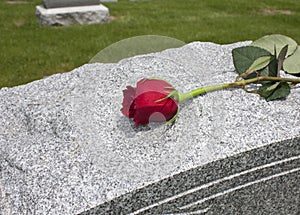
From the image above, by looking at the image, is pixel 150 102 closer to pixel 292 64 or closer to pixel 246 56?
pixel 246 56

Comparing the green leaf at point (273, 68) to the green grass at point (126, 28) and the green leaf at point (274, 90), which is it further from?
the green grass at point (126, 28)

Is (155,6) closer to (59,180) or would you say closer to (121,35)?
(121,35)

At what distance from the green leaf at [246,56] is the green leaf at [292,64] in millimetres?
187

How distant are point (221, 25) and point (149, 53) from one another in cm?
411

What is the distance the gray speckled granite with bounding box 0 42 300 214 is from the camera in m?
1.40

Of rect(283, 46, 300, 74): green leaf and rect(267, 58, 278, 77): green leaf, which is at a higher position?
rect(267, 58, 278, 77): green leaf

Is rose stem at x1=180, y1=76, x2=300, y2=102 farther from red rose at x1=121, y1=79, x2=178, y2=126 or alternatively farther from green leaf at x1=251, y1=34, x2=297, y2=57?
green leaf at x1=251, y1=34, x2=297, y2=57

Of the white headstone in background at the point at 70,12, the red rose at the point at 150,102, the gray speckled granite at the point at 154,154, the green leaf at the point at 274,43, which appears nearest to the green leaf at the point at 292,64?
the green leaf at the point at 274,43

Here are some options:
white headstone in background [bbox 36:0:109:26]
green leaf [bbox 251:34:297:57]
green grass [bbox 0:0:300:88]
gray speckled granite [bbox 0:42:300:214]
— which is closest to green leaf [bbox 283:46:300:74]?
green leaf [bbox 251:34:297:57]

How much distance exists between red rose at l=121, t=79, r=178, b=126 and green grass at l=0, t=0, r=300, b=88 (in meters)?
2.62

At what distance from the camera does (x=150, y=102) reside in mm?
1303

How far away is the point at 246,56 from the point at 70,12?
375 centimetres

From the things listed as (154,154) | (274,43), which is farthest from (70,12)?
(154,154)

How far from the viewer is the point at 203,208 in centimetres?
157
